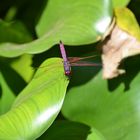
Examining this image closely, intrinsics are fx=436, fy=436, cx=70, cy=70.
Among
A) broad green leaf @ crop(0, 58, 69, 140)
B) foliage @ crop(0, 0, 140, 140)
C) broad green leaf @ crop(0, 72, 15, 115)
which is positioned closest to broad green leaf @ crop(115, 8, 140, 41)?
foliage @ crop(0, 0, 140, 140)

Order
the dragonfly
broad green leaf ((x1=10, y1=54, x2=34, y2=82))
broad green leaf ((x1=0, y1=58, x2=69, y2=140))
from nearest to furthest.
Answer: broad green leaf ((x1=0, y1=58, x2=69, y2=140))
the dragonfly
broad green leaf ((x1=10, y1=54, x2=34, y2=82))

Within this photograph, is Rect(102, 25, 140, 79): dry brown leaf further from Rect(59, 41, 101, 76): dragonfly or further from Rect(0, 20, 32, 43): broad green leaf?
Rect(0, 20, 32, 43): broad green leaf

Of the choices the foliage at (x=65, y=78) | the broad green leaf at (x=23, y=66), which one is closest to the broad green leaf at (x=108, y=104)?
the foliage at (x=65, y=78)

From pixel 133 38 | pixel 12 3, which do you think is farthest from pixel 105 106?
pixel 12 3

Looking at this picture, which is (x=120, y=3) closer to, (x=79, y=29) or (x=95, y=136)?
(x=79, y=29)

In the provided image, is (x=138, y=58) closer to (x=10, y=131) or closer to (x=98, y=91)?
(x=98, y=91)

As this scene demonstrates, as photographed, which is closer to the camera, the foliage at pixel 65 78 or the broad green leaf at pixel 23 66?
the foliage at pixel 65 78

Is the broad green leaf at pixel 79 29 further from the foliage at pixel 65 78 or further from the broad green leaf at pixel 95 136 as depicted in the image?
the broad green leaf at pixel 95 136
